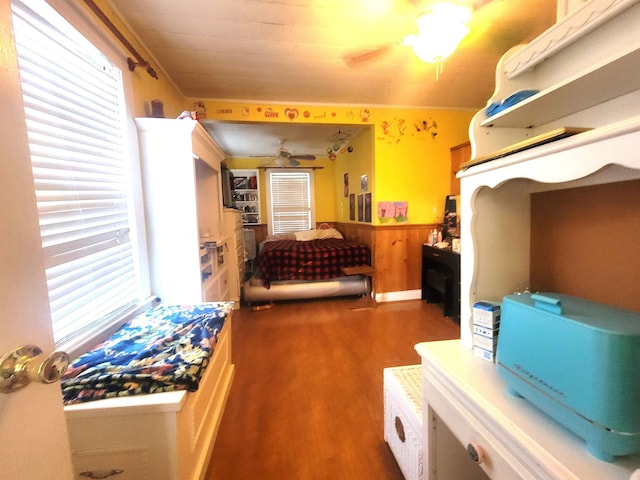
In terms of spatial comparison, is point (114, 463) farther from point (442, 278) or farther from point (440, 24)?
point (442, 278)

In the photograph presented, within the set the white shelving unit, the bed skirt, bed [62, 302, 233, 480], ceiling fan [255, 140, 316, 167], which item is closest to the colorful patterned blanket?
bed [62, 302, 233, 480]

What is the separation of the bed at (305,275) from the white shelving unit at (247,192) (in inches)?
86.9

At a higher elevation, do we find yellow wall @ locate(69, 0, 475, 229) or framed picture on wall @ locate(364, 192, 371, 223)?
yellow wall @ locate(69, 0, 475, 229)

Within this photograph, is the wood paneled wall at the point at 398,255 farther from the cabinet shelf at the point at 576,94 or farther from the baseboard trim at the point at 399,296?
the cabinet shelf at the point at 576,94

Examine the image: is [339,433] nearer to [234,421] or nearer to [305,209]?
[234,421]

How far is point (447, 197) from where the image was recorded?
Result: 11.0 feet

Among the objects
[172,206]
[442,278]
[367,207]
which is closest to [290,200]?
[367,207]

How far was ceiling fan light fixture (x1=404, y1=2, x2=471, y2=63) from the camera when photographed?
1277 millimetres

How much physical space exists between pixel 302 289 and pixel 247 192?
2.91 m

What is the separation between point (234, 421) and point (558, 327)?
1632 millimetres

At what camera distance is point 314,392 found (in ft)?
5.68

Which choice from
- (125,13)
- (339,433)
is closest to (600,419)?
(339,433)

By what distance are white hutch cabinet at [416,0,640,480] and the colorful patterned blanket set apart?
92 cm

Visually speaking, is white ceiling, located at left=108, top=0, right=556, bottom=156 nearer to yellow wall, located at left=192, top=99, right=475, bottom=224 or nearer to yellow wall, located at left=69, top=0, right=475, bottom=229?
yellow wall, located at left=69, top=0, right=475, bottom=229
